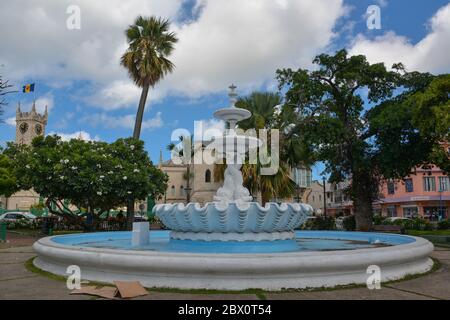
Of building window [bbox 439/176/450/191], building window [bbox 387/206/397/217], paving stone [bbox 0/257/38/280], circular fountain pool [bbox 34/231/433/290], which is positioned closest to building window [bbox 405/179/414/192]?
building window [bbox 439/176/450/191]

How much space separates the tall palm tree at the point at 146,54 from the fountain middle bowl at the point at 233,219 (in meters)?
16.0

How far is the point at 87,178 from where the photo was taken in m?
19.4

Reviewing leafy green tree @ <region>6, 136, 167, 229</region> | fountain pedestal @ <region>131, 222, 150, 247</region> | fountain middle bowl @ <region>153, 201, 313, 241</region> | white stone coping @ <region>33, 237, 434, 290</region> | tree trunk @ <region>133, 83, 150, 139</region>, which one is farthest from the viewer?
tree trunk @ <region>133, 83, 150, 139</region>

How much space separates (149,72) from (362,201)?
47.0 ft

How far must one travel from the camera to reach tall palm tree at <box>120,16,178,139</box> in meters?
24.6

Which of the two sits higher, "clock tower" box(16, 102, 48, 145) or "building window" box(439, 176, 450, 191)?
"clock tower" box(16, 102, 48, 145)

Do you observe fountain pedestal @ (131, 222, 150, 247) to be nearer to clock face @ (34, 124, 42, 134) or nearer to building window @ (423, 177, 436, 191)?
building window @ (423, 177, 436, 191)

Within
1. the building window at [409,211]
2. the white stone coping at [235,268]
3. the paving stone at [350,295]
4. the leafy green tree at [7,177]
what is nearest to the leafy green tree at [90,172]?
the leafy green tree at [7,177]

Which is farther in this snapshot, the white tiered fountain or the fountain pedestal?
the fountain pedestal

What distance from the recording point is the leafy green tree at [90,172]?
1958 centimetres

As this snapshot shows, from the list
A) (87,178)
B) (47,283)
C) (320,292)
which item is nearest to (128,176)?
(87,178)

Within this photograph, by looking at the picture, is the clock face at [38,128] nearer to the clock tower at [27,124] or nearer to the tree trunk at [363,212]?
the clock tower at [27,124]

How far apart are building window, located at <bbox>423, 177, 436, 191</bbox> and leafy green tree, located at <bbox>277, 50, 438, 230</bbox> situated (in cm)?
3043
